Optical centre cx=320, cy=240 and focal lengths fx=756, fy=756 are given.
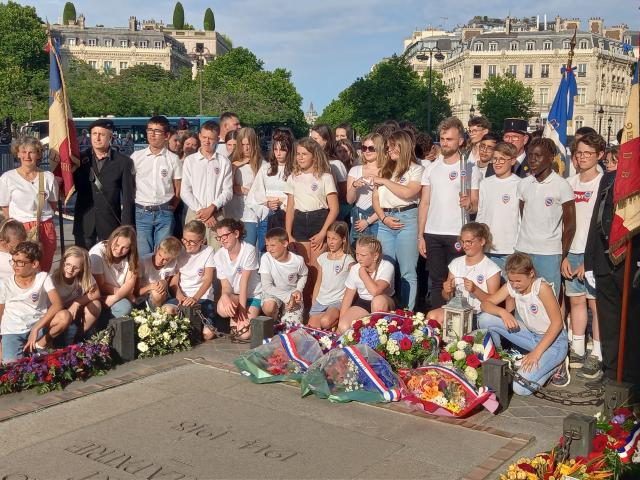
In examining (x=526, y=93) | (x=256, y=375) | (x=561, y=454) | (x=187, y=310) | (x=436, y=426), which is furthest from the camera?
(x=526, y=93)

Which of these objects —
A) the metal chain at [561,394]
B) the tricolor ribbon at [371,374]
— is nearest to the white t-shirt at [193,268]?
the tricolor ribbon at [371,374]

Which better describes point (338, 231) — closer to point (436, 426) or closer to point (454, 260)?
point (454, 260)

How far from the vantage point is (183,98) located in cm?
5712

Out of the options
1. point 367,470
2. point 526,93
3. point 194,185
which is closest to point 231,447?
point 367,470

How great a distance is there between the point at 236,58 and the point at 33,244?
283 feet

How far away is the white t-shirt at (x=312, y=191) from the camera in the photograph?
8.04 m

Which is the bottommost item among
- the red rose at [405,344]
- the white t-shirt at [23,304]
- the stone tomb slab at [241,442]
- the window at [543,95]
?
the stone tomb slab at [241,442]

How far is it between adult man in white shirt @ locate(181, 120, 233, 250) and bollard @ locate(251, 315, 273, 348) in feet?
6.30

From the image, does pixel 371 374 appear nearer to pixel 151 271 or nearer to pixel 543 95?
pixel 151 271

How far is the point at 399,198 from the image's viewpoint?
25.9 feet

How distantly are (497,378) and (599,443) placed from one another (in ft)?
4.54

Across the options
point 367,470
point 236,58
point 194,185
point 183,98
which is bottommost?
point 367,470

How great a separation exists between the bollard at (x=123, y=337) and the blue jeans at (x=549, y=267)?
376 centimetres

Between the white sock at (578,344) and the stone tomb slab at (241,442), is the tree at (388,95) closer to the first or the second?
the white sock at (578,344)
